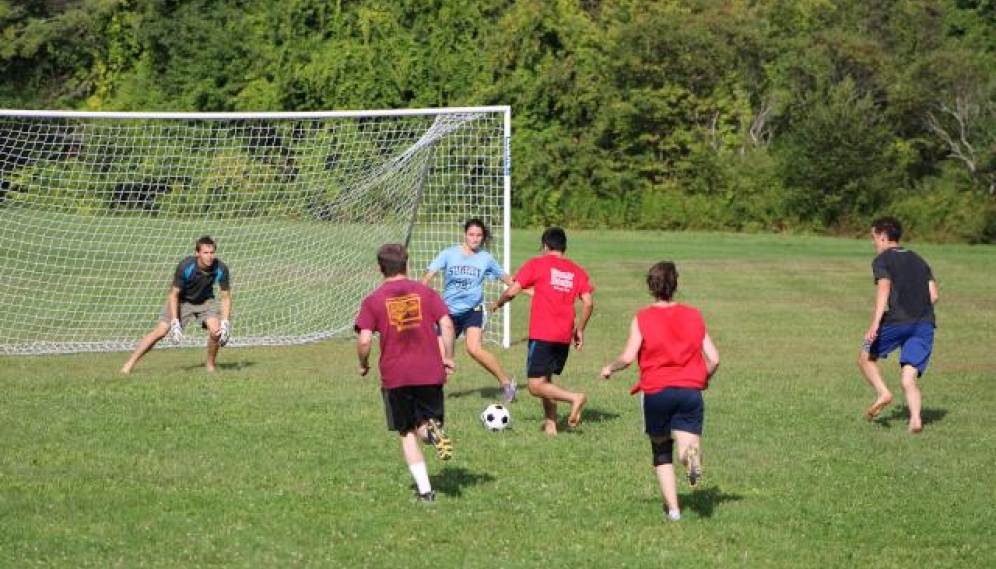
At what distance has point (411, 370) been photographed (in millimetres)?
10055

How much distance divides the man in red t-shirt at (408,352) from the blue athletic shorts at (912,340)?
5.47 metres

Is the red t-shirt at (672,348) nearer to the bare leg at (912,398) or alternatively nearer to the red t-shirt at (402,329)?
the red t-shirt at (402,329)

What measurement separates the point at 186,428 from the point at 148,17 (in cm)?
4323

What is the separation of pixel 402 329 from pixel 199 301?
306 inches

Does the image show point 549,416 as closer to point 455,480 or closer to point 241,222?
point 455,480

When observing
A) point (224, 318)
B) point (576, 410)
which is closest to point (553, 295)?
point (576, 410)

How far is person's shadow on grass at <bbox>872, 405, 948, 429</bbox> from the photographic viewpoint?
47.0 ft

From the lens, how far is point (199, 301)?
17281 mm

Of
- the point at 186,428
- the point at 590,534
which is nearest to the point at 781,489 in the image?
the point at 590,534

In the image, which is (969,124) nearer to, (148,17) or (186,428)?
(148,17)

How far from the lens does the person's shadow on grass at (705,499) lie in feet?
33.7

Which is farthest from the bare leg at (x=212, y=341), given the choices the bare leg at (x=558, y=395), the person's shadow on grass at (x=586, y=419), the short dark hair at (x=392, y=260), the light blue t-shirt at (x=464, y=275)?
the short dark hair at (x=392, y=260)

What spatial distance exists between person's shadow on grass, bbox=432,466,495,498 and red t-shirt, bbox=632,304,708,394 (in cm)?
188

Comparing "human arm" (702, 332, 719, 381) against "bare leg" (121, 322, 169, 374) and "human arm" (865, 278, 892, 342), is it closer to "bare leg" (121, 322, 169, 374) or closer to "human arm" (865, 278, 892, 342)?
"human arm" (865, 278, 892, 342)
